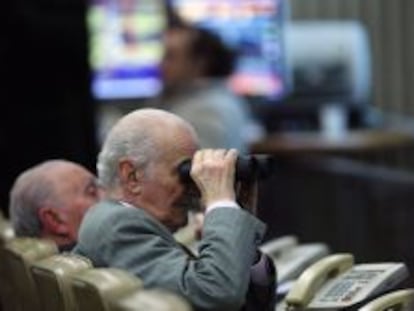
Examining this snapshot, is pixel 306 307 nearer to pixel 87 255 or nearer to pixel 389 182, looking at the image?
pixel 87 255

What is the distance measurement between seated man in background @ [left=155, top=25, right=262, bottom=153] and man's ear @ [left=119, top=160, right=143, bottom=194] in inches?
76.2

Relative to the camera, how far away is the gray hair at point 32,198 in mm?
2961

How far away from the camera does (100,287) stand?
2023 millimetres

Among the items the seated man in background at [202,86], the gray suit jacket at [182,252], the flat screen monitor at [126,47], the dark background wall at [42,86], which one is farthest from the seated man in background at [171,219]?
the flat screen monitor at [126,47]

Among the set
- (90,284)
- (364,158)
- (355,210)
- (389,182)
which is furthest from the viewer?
(364,158)

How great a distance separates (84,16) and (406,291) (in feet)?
11.2

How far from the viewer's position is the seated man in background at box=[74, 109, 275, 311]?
2262mm

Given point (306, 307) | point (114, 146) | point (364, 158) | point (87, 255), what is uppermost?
point (114, 146)

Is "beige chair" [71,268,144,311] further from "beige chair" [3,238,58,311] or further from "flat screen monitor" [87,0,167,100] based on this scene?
"flat screen monitor" [87,0,167,100]

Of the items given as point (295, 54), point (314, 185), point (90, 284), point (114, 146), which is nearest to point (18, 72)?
point (314, 185)

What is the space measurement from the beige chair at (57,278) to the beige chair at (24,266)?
7cm

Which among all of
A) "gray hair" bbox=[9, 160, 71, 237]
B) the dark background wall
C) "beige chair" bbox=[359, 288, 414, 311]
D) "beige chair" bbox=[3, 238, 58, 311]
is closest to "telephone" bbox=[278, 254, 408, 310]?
"beige chair" bbox=[359, 288, 414, 311]

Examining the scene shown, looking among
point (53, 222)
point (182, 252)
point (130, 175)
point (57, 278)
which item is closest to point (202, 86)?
point (53, 222)

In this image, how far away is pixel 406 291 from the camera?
8.30ft
